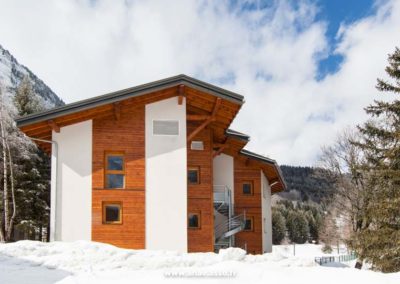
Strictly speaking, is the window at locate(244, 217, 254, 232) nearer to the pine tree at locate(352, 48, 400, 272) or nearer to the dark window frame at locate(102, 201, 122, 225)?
the pine tree at locate(352, 48, 400, 272)

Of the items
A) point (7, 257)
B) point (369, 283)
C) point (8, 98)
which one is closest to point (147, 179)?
point (7, 257)

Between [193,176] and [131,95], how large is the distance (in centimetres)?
471

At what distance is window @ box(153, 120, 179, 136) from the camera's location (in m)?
18.4

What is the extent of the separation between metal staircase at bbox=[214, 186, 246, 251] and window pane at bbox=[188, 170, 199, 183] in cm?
364

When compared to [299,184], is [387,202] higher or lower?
lower

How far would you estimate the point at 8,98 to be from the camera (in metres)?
30.5

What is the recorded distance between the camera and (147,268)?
43.2 ft

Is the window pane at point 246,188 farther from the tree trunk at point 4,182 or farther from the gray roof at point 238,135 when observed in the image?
the tree trunk at point 4,182

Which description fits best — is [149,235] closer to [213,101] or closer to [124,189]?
[124,189]

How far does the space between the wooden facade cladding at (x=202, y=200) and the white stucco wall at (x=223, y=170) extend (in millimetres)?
6076

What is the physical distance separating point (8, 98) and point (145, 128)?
16285 millimetres

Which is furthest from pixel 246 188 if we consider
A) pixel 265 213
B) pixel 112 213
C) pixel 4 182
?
pixel 4 182

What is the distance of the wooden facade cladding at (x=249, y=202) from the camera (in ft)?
88.5

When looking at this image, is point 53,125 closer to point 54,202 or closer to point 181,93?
point 54,202
